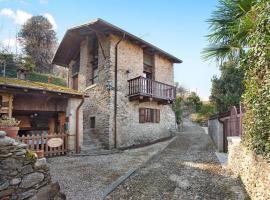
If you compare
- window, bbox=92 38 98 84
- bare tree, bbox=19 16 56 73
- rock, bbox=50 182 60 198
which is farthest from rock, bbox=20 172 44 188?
bare tree, bbox=19 16 56 73

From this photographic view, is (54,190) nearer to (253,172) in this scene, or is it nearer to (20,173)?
(20,173)

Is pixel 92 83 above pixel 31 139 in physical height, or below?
above

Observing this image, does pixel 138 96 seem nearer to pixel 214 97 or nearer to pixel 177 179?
pixel 177 179

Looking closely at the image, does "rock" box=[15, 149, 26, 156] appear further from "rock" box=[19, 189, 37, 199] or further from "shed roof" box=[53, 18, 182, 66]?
"shed roof" box=[53, 18, 182, 66]

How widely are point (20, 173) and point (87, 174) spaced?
2.70m

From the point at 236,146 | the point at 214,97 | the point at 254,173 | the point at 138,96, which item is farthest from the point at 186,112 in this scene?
the point at 254,173

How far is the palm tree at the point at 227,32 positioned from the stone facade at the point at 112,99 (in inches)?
293

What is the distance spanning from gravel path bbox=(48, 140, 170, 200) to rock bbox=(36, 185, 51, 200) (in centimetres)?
57

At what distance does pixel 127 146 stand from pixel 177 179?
6034 mm

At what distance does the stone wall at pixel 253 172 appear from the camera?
120 inches

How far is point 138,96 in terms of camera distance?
1131 cm

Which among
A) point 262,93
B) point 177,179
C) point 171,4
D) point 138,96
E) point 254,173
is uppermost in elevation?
point 171,4

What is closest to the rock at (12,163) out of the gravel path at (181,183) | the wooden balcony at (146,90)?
the gravel path at (181,183)

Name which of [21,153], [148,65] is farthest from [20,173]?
[148,65]
